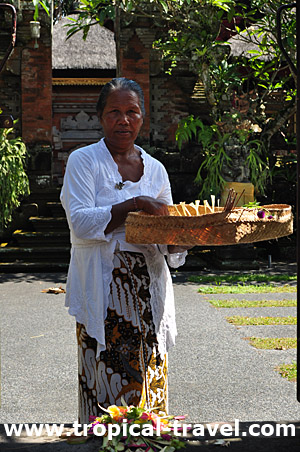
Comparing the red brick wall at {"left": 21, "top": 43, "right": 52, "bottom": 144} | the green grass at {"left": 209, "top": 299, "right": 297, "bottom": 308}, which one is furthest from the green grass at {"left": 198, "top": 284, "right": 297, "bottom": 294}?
the red brick wall at {"left": 21, "top": 43, "right": 52, "bottom": 144}

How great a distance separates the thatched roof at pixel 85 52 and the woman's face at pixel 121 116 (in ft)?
58.9

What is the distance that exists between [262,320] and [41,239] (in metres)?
6.31

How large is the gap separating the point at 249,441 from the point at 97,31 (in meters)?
22.1

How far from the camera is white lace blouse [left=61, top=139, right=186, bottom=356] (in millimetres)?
2664

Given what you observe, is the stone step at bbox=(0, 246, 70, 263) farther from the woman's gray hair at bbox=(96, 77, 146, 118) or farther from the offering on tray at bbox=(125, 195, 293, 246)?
the offering on tray at bbox=(125, 195, 293, 246)

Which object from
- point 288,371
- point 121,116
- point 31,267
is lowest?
point 31,267

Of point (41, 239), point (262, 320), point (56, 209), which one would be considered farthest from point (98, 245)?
point (56, 209)

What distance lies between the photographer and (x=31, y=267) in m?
11.4

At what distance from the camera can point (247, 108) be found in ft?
39.3

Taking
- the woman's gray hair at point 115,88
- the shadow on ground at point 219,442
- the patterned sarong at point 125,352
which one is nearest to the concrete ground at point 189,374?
the shadow on ground at point 219,442

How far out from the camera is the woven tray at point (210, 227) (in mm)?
2266

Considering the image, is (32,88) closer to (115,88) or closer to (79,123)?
(79,123)

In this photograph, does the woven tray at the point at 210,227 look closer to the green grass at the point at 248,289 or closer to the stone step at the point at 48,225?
the green grass at the point at 248,289

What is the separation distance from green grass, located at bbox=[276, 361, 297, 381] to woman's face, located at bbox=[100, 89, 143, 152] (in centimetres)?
286
